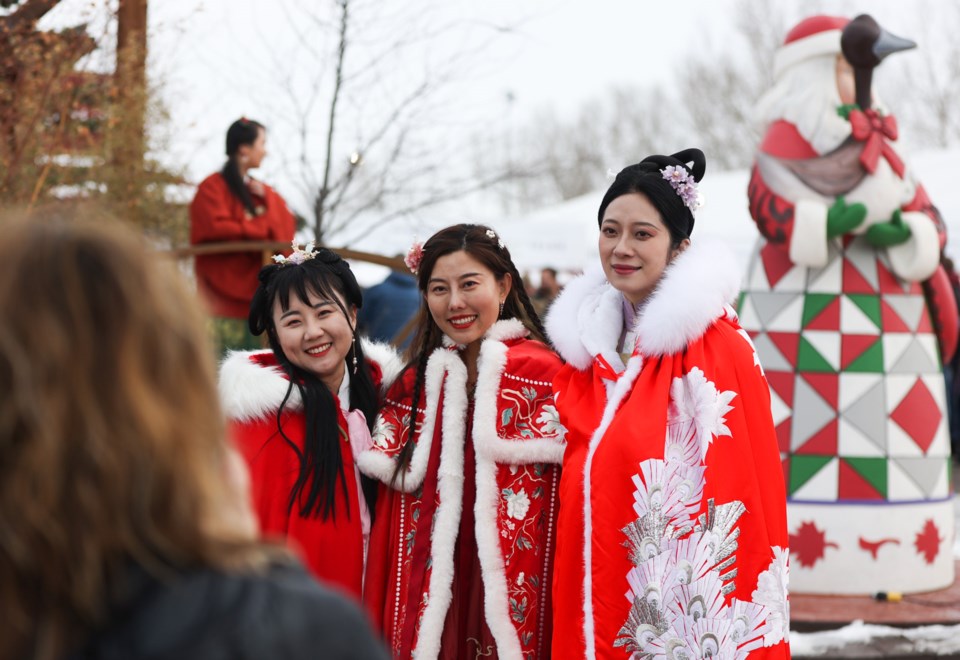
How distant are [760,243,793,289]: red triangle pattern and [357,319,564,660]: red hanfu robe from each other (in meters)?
2.89

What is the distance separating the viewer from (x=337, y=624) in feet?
3.92

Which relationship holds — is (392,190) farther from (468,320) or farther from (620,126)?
(620,126)

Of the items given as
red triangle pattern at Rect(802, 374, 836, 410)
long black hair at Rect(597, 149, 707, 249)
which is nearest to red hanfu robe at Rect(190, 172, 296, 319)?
red triangle pattern at Rect(802, 374, 836, 410)

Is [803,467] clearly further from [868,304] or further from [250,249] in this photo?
[250,249]

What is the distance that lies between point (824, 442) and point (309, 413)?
334 centimetres

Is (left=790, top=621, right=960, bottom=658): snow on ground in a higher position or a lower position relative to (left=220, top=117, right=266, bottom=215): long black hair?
lower

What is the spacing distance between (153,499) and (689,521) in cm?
198

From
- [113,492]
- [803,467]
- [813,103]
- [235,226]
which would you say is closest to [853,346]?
[803,467]

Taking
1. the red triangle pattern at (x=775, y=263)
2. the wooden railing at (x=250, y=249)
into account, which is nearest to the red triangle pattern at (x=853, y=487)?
the red triangle pattern at (x=775, y=263)

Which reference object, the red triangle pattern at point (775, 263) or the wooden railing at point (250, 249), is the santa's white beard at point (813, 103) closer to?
the red triangle pattern at point (775, 263)

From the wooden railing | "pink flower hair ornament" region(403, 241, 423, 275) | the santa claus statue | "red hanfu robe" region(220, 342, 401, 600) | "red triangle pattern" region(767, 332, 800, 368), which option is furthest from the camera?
the wooden railing

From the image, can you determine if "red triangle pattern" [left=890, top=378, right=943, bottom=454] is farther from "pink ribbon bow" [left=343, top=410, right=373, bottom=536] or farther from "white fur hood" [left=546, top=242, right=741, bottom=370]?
"pink ribbon bow" [left=343, top=410, right=373, bottom=536]

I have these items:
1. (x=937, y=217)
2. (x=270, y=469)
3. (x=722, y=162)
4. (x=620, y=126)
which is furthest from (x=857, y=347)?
(x=620, y=126)

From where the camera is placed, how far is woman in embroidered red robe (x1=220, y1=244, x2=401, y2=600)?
122 inches
